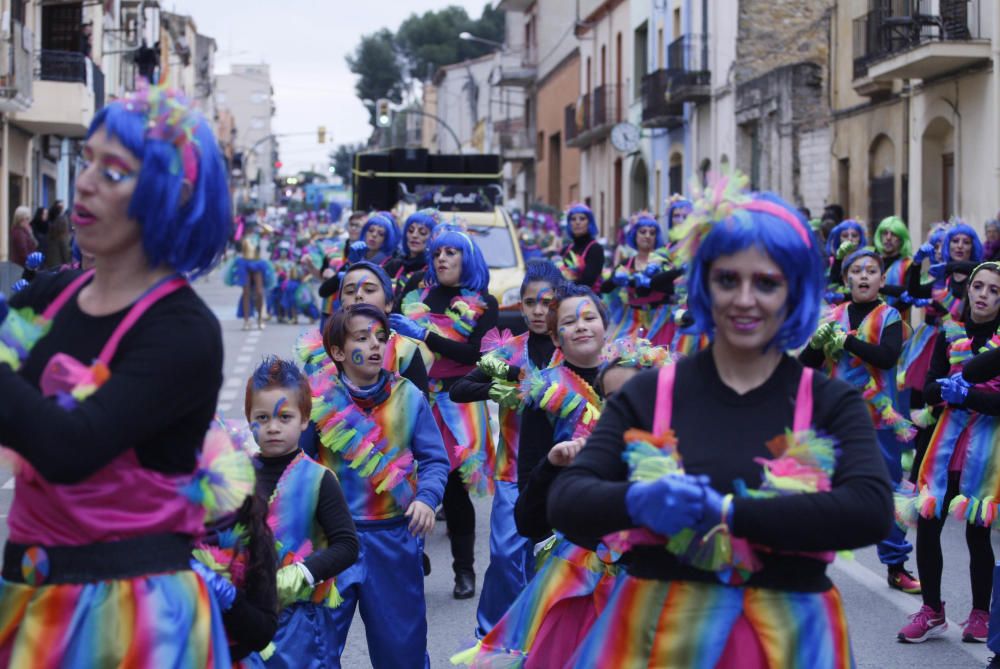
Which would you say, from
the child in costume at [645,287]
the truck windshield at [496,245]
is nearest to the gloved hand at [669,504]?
the child in costume at [645,287]

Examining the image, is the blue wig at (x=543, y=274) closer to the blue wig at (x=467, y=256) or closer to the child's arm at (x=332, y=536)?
the blue wig at (x=467, y=256)

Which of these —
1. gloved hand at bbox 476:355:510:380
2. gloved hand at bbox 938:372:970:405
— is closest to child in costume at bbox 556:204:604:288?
gloved hand at bbox 938:372:970:405

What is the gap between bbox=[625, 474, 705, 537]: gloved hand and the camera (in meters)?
3.05

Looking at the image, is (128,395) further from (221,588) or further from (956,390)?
(956,390)

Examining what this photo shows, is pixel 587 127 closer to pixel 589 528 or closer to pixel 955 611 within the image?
pixel 955 611

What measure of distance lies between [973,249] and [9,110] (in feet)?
82.4

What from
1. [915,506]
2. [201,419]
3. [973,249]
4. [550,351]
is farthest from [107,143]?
[973,249]

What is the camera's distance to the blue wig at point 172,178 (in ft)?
10.6

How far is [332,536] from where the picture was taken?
201 inches

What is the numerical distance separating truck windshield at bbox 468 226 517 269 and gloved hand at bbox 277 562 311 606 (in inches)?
571

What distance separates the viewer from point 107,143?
10.6ft

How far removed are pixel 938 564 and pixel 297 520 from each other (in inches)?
138

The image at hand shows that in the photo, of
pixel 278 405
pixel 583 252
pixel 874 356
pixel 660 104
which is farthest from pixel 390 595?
pixel 660 104

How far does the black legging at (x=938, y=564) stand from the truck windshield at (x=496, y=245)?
40.0 feet
